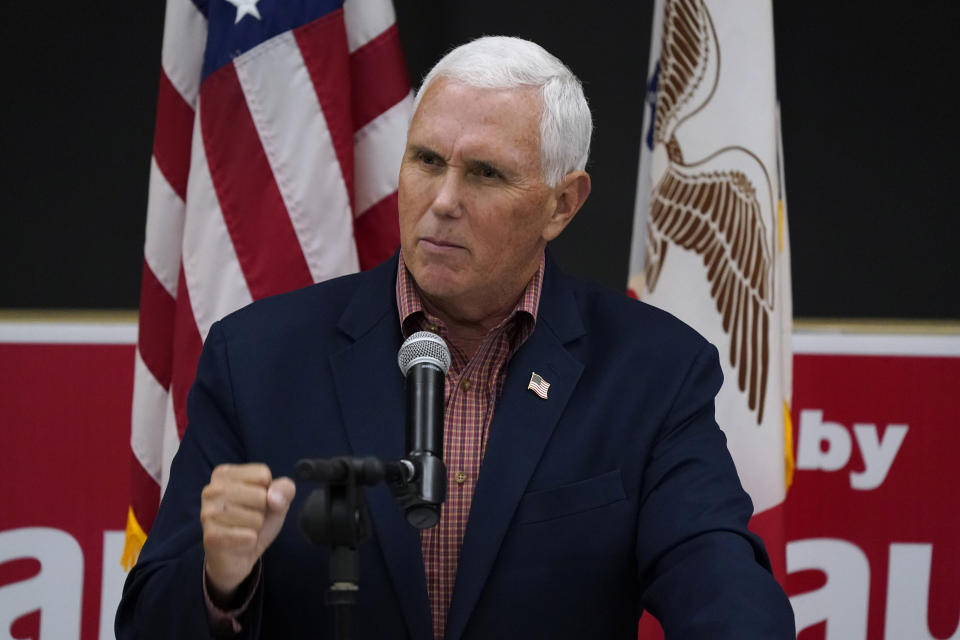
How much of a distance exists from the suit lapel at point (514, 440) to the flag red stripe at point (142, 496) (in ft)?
4.24

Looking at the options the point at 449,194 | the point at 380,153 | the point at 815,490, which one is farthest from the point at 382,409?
the point at 815,490

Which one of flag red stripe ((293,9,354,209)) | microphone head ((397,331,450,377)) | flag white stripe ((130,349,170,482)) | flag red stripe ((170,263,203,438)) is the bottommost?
flag white stripe ((130,349,170,482))

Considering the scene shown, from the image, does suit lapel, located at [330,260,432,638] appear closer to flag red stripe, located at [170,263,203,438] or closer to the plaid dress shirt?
the plaid dress shirt

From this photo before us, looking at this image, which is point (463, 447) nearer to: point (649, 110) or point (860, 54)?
point (649, 110)

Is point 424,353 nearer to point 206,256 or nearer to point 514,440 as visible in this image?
point 514,440

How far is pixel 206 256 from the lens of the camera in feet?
8.91

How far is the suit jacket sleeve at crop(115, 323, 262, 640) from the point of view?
157cm

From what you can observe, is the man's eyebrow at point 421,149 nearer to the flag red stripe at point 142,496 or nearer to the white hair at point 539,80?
A: the white hair at point 539,80

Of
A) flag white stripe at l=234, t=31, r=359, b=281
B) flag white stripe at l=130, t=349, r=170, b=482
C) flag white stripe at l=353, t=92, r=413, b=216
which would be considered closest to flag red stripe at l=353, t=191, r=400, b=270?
flag white stripe at l=353, t=92, r=413, b=216

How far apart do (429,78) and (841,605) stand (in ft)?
7.24

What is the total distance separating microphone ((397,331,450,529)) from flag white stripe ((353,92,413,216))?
1.48 metres

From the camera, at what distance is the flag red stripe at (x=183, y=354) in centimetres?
268

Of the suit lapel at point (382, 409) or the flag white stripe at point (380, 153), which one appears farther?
the flag white stripe at point (380, 153)

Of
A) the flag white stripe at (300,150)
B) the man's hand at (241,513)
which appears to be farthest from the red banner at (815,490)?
the man's hand at (241,513)
